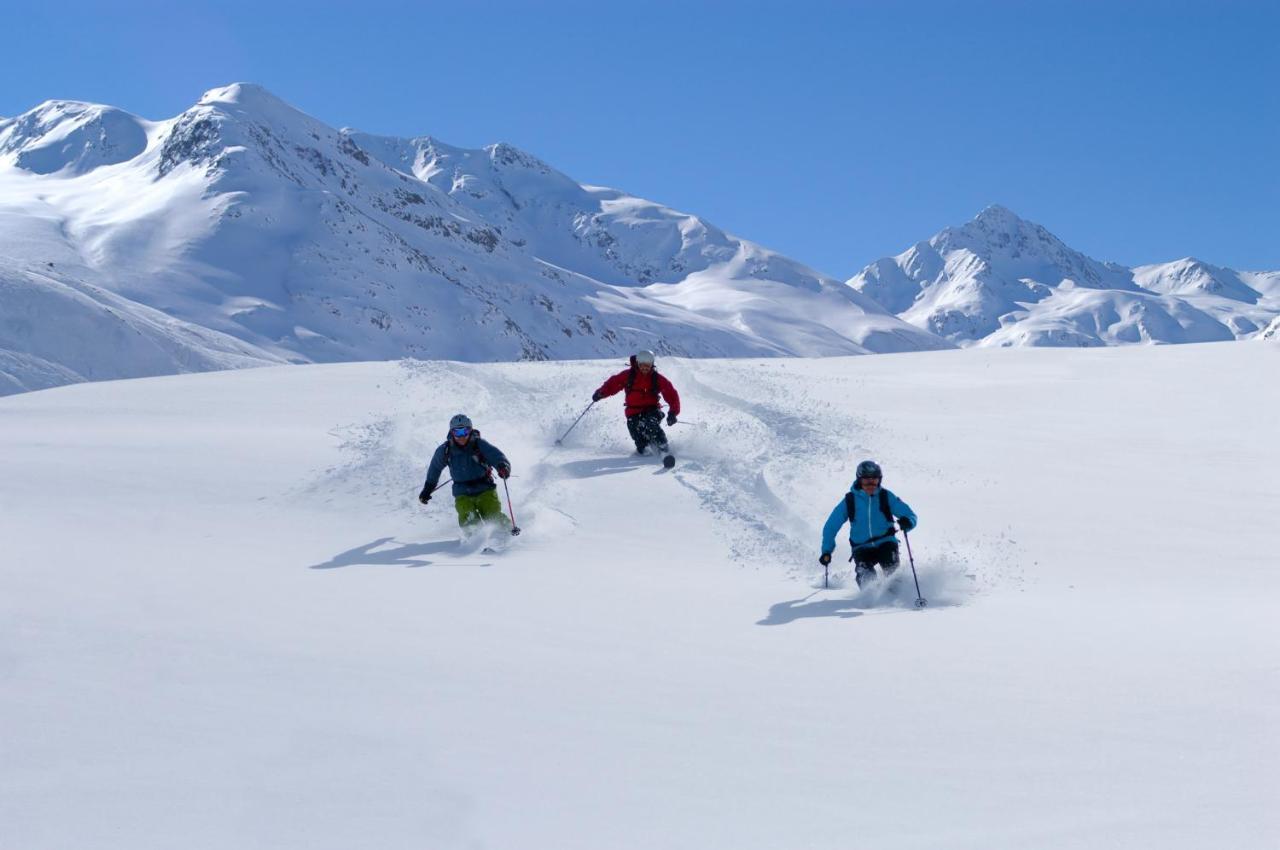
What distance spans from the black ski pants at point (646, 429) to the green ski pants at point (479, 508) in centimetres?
343

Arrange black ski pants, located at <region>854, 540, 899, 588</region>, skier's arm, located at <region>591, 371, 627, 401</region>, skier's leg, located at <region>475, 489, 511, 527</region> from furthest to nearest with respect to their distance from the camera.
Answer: skier's arm, located at <region>591, 371, 627, 401</region>
skier's leg, located at <region>475, 489, 511, 527</region>
black ski pants, located at <region>854, 540, 899, 588</region>

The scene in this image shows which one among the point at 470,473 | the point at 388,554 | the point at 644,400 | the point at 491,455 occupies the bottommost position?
the point at 388,554

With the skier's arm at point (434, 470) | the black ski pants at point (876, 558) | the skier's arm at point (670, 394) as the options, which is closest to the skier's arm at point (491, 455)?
the skier's arm at point (434, 470)

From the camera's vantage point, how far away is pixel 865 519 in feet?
30.2

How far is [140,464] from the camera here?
40.3 ft

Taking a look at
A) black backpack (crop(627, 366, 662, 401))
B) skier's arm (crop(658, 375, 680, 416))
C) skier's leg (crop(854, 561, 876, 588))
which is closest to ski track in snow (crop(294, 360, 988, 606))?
skier's leg (crop(854, 561, 876, 588))

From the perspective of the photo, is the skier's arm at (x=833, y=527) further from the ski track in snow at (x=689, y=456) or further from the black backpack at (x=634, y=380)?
the black backpack at (x=634, y=380)

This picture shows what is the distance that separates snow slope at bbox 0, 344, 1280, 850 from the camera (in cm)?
393

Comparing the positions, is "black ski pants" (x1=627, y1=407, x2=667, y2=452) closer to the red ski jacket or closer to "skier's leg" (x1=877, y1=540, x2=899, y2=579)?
the red ski jacket

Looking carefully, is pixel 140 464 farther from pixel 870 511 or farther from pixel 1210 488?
pixel 1210 488

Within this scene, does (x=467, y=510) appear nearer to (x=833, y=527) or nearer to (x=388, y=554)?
(x=388, y=554)

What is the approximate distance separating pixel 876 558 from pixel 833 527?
1.48 ft

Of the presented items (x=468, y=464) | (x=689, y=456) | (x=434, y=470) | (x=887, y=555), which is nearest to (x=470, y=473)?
(x=468, y=464)

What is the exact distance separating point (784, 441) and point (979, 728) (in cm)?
925
